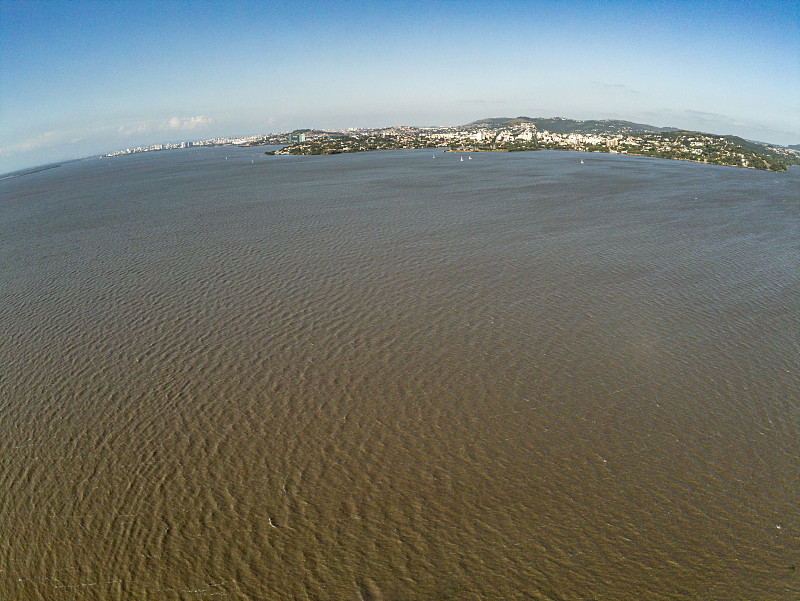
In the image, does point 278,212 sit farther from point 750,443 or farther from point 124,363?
point 750,443

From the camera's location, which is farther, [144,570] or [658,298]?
[658,298]

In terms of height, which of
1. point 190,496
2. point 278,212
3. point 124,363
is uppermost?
point 278,212

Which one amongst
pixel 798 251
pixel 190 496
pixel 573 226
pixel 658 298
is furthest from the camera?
pixel 573 226

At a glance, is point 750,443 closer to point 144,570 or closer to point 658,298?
point 658,298

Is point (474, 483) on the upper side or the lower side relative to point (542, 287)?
lower

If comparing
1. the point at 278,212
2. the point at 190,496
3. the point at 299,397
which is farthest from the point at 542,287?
the point at 278,212

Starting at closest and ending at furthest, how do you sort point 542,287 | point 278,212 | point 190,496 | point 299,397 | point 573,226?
point 190,496, point 299,397, point 542,287, point 573,226, point 278,212

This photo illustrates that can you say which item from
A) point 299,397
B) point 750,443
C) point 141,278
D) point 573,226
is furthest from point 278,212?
point 750,443
